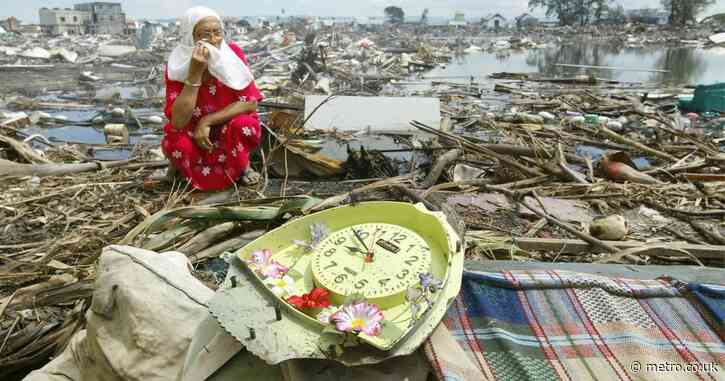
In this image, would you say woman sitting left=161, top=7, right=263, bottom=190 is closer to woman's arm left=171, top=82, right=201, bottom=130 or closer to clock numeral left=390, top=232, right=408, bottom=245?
woman's arm left=171, top=82, right=201, bottom=130

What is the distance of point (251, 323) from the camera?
3.83 feet

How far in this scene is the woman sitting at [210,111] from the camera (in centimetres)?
299

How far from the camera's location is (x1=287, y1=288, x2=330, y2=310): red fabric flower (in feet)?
4.06

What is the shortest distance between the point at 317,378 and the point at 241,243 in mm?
1014

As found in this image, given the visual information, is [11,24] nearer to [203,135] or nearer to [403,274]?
[203,135]

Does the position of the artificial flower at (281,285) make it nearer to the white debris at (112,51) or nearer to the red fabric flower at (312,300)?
the red fabric flower at (312,300)

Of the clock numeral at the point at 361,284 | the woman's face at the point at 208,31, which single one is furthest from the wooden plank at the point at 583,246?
the woman's face at the point at 208,31

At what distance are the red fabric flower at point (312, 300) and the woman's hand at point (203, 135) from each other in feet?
7.07

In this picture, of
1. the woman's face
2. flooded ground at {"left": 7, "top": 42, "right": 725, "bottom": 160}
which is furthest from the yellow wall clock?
flooded ground at {"left": 7, "top": 42, "right": 725, "bottom": 160}

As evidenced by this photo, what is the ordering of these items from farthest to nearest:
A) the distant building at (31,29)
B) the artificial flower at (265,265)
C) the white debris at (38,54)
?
1. the distant building at (31,29)
2. the white debris at (38,54)
3. the artificial flower at (265,265)

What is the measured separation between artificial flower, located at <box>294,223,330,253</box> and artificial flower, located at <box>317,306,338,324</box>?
0.95ft

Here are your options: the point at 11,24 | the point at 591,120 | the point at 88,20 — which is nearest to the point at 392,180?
the point at 591,120

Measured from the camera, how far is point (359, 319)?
1147 millimetres

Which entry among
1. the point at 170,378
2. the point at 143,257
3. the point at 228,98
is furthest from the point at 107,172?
the point at 170,378
